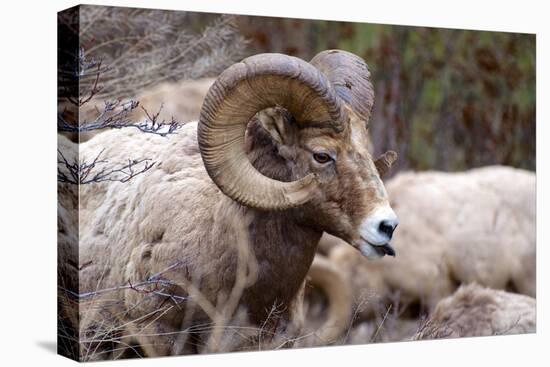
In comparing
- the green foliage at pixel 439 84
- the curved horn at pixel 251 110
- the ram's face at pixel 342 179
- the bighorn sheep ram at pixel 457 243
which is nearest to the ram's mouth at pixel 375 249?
the ram's face at pixel 342 179

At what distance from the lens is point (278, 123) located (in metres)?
7.50

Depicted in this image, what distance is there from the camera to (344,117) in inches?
291

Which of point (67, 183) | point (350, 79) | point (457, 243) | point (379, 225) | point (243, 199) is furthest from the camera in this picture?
point (457, 243)

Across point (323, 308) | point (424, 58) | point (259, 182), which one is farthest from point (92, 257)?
point (424, 58)

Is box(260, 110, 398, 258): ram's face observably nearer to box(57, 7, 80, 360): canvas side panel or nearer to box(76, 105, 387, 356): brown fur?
box(76, 105, 387, 356): brown fur

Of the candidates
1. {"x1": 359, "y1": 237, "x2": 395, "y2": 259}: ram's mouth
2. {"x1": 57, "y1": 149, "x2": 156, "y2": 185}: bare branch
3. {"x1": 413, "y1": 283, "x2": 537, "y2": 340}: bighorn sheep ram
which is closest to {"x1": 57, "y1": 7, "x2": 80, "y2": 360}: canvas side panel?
{"x1": 57, "y1": 149, "x2": 156, "y2": 185}: bare branch

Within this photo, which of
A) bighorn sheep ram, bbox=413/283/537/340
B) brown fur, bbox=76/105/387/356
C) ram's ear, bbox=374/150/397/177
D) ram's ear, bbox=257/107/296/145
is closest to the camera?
brown fur, bbox=76/105/387/356

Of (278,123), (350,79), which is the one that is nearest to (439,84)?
(350,79)

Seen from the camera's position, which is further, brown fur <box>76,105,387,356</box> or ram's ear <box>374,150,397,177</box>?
ram's ear <box>374,150,397,177</box>

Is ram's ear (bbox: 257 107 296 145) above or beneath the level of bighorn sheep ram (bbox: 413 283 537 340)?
above

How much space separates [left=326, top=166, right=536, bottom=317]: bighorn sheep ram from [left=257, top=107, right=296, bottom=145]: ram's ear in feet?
13.0

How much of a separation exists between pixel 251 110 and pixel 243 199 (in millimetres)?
594

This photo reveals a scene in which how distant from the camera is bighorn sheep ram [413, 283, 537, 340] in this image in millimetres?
9242

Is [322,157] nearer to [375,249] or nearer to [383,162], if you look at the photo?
[383,162]
